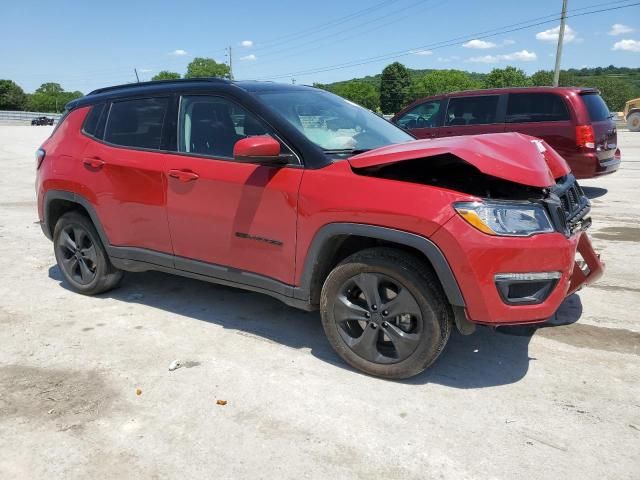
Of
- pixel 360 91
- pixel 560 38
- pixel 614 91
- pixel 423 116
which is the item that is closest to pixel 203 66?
pixel 360 91

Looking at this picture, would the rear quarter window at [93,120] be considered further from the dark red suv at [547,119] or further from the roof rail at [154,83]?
the dark red suv at [547,119]

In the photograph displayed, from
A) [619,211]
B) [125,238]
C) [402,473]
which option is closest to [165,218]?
[125,238]

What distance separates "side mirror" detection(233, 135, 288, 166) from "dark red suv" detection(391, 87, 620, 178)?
5517 millimetres

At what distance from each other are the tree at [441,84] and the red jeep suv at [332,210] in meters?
127

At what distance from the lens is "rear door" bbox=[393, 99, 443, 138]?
396 inches

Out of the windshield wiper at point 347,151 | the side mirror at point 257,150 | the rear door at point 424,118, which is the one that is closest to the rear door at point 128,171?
the side mirror at point 257,150

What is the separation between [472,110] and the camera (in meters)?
9.65

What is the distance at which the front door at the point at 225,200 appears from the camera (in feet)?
11.1

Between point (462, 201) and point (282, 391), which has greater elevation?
point (462, 201)

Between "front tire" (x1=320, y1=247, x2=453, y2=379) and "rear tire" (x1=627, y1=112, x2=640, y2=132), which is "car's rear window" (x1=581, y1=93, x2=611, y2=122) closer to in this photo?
"front tire" (x1=320, y1=247, x2=453, y2=379)

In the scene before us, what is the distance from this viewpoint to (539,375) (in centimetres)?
323

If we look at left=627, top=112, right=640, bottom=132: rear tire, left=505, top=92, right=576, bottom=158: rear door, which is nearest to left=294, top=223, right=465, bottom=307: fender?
left=505, top=92, right=576, bottom=158: rear door

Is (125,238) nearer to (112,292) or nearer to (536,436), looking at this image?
(112,292)

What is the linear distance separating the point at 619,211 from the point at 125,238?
272 inches
